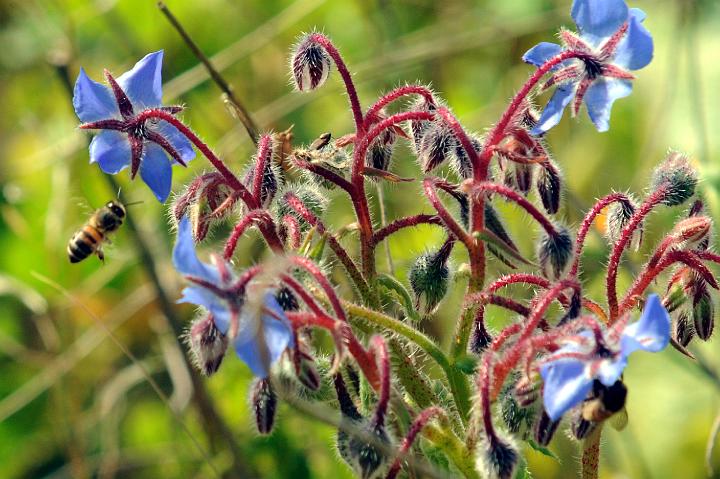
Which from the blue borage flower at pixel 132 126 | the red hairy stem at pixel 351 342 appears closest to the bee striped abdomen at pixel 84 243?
the blue borage flower at pixel 132 126

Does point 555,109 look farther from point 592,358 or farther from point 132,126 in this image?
point 132,126

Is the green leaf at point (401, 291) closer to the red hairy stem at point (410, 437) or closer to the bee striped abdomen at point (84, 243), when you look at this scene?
the red hairy stem at point (410, 437)

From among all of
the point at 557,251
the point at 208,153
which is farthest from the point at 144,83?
the point at 557,251

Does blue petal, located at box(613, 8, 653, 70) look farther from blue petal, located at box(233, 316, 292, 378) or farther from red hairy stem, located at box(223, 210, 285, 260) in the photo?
blue petal, located at box(233, 316, 292, 378)

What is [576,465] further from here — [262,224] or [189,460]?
[262,224]

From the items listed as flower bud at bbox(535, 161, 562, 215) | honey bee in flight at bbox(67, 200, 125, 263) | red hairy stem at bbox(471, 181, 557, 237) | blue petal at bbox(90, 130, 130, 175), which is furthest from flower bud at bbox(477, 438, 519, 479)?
honey bee in flight at bbox(67, 200, 125, 263)

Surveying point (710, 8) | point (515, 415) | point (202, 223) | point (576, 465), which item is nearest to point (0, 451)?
point (576, 465)
